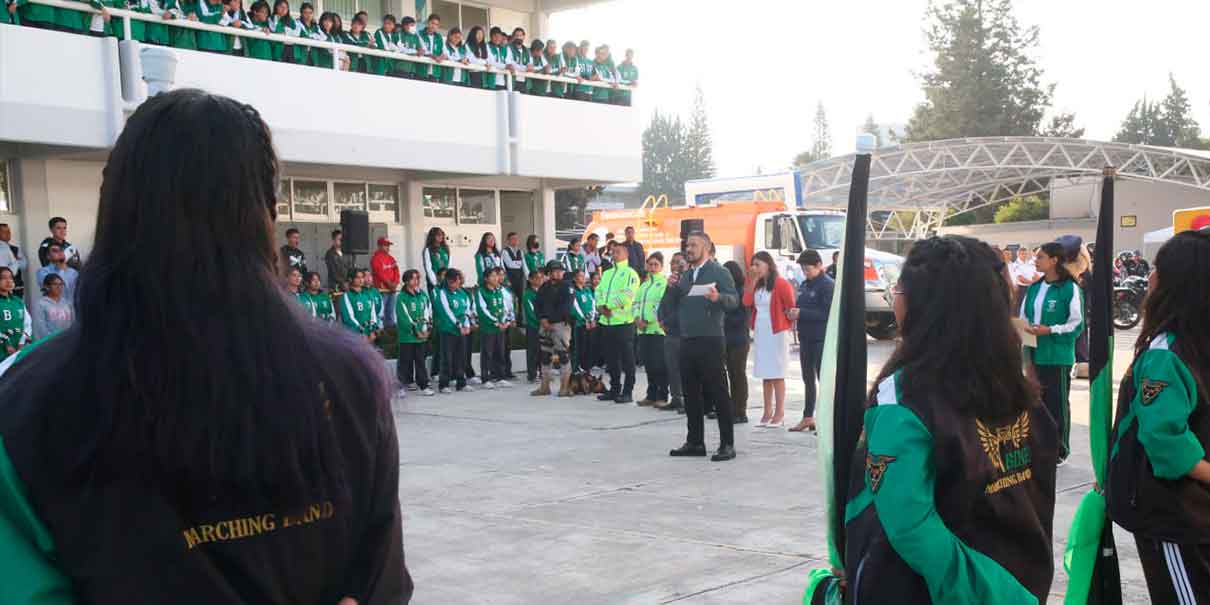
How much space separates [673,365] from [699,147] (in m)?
95.8

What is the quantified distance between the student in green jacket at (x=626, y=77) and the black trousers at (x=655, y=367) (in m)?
8.79

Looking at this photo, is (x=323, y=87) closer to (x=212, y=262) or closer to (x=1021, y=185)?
(x=212, y=262)

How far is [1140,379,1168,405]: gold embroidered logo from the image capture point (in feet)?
10.9

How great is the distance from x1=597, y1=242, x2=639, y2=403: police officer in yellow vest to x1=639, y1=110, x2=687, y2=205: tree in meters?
93.0

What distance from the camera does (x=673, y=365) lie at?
1256cm

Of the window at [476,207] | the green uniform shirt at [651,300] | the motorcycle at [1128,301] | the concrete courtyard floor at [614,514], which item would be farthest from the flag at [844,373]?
the motorcycle at [1128,301]

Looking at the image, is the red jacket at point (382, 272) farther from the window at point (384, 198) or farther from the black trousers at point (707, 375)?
the black trousers at point (707, 375)

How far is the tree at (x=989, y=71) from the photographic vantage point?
69.2 metres

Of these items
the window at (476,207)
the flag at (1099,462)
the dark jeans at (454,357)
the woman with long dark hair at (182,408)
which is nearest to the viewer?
the woman with long dark hair at (182,408)

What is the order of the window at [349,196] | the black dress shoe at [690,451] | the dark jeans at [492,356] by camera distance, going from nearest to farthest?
1. the black dress shoe at [690,451]
2. the dark jeans at [492,356]
3. the window at [349,196]

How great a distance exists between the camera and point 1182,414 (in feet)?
10.6

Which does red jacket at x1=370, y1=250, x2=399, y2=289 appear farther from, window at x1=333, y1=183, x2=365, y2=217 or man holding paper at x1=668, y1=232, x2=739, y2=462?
man holding paper at x1=668, y1=232, x2=739, y2=462

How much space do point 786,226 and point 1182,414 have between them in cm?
1991

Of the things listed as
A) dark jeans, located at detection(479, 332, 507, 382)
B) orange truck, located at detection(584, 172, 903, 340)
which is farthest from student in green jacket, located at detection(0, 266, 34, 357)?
orange truck, located at detection(584, 172, 903, 340)
